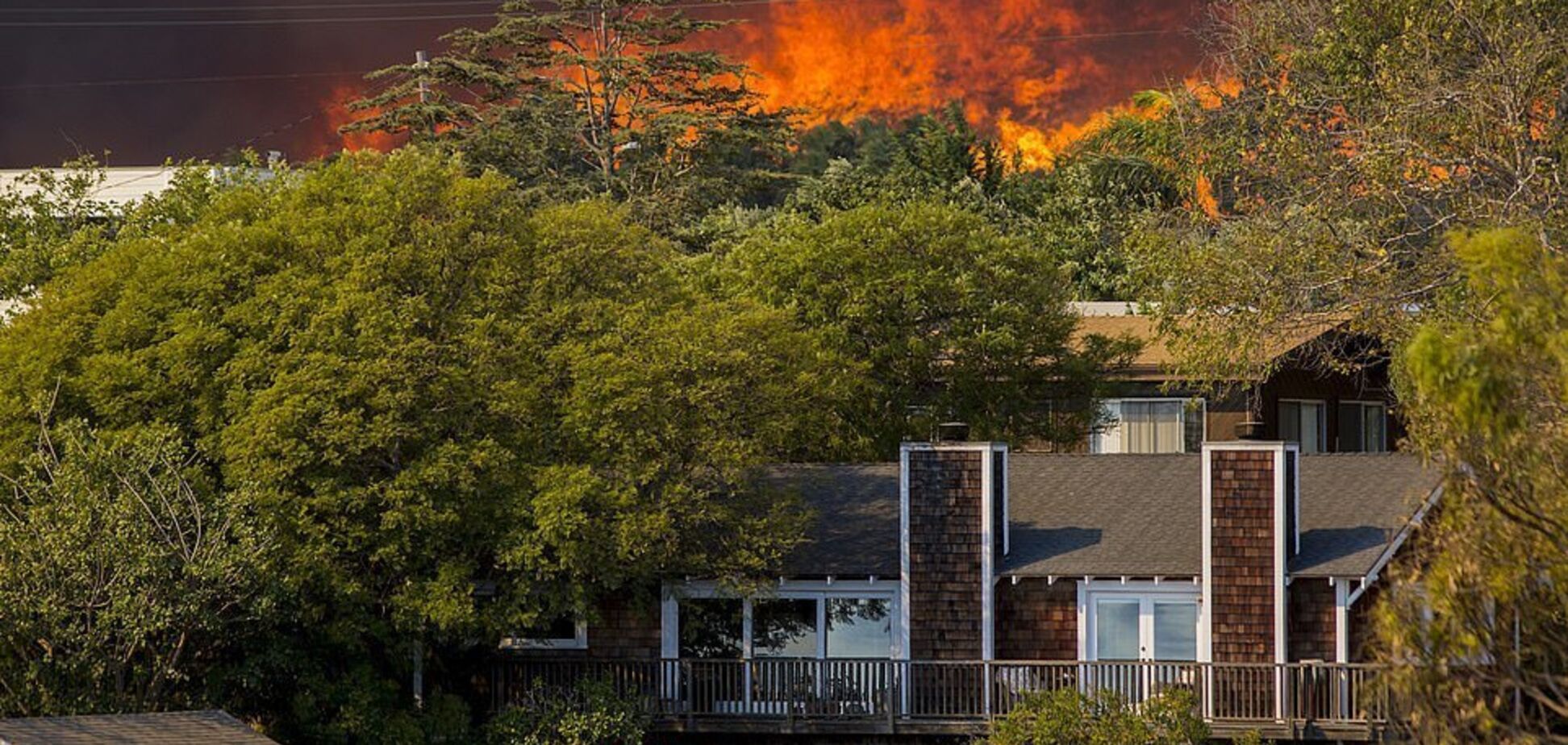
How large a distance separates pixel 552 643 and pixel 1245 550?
1095 cm

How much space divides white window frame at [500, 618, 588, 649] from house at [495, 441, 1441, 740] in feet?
0.14

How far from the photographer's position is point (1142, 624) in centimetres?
3628

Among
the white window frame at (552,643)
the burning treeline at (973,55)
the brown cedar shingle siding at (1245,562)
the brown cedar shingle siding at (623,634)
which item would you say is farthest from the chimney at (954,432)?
the burning treeline at (973,55)

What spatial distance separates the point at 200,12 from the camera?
102125 millimetres

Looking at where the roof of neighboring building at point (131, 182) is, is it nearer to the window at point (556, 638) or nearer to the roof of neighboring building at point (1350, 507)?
the window at point (556, 638)

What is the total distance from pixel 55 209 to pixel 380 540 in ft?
68.8

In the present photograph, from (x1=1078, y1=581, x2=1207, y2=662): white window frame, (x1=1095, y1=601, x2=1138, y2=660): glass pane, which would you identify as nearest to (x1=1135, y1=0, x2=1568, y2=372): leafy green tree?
(x1=1078, y1=581, x2=1207, y2=662): white window frame

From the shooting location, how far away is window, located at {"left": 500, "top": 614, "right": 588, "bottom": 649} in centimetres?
3709

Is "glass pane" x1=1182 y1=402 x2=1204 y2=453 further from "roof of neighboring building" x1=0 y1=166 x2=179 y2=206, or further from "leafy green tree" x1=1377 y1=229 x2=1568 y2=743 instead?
"leafy green tree" x1=1377 y1=229 x2=1568 y2=743

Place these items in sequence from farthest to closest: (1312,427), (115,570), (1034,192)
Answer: (1034,192) → (1312,427) → (115,570)

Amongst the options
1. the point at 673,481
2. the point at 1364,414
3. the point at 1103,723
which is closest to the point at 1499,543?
the point at 1103,723

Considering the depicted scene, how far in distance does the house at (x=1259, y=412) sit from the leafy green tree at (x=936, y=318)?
222 centimetres

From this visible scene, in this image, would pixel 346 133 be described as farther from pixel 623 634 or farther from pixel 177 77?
pixel 623 634

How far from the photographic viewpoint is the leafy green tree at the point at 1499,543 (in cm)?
1591
